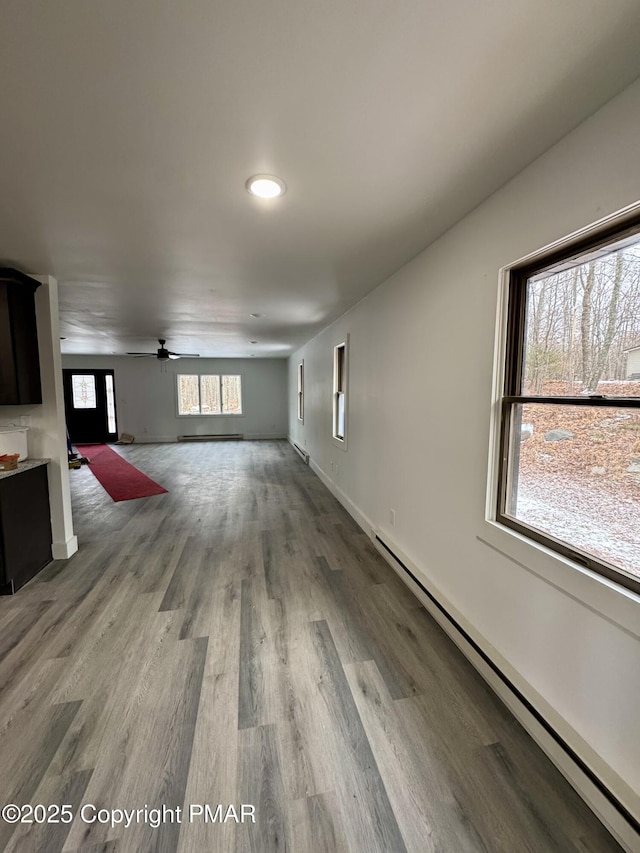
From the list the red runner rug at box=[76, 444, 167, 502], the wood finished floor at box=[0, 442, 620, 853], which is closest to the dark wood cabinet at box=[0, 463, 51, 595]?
the wood finished floor at box=[0, 442, 620, 853]

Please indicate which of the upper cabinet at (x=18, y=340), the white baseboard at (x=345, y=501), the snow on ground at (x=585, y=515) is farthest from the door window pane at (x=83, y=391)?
the snow on ground at (x=585, y=515)

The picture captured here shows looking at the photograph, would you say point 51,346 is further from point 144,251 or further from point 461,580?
point 461,580

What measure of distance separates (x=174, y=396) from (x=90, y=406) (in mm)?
2131

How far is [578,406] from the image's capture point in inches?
53.3

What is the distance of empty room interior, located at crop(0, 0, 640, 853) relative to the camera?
3.35 ft

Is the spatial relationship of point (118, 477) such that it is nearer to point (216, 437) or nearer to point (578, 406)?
point (216, 437)

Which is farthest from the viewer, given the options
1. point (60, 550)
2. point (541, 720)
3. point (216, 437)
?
point (216, 437)

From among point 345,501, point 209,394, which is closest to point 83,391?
point 209,394

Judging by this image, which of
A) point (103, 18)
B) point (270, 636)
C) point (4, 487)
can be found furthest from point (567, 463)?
point (4, 487)

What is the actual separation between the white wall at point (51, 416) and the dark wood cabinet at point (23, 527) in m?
0.07

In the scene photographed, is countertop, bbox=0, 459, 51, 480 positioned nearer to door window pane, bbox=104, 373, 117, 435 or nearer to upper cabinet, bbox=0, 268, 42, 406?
upper cabinet, bbox=0, 268, 42, 406

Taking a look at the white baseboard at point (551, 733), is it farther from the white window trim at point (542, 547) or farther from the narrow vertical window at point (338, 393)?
the narrow vertical window at point (338, 393)

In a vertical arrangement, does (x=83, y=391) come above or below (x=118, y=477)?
above

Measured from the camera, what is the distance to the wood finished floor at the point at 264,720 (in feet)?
3.74
